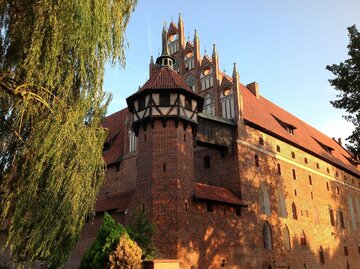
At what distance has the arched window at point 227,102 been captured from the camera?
22.7m

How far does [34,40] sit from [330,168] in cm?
2887

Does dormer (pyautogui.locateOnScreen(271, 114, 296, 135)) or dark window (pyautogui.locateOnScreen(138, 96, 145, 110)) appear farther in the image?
dormer (pyautogui.locateOnScreen(271, 114, 296, 135))

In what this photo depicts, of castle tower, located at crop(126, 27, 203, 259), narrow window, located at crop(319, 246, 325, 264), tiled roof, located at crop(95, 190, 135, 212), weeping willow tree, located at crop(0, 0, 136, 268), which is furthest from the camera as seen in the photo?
narrow window, located at crop(319, 246, 325, 264)

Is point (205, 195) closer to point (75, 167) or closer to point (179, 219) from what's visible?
point (179, 219)

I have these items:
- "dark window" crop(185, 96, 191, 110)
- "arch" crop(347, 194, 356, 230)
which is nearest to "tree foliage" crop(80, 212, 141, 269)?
"dark window" crop(185, 96, 191, 110)

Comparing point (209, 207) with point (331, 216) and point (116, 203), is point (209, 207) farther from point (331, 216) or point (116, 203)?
point (331, 216)

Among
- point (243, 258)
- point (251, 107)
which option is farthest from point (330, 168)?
point (243, 258)

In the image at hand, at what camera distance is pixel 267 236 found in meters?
22.1

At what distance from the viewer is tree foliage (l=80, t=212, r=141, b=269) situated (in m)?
11.7

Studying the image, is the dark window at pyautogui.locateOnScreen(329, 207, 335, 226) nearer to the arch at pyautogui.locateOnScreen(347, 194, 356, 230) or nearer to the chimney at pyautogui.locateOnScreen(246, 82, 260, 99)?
the arch at pyautogui.locateOnScreen(347, 194, 356, 230)

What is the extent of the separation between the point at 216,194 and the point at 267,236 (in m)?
5.18

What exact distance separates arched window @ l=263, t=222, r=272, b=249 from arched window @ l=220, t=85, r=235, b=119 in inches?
260

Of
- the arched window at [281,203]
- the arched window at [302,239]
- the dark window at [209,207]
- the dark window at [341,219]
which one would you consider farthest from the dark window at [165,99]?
the dark window at [341,219]

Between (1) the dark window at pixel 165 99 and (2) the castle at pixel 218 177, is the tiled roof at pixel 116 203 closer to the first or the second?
(2) the castle at pixel 218 177
